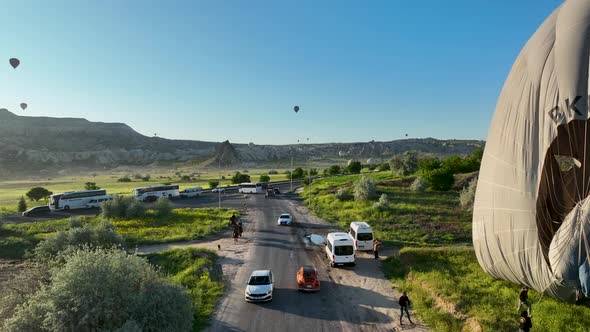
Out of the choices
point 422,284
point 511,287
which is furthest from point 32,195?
point 511,287

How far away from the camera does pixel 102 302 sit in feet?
42.5

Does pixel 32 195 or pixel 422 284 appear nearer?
pixel 422 284

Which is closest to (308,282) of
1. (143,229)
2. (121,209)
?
Result: (143,229)

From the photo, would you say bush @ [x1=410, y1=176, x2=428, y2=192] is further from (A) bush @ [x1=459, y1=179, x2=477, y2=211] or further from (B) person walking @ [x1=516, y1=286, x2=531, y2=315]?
(B) person walking @ [x1=516, y1=286, x2=531, y2=315]

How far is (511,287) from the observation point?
1792cm

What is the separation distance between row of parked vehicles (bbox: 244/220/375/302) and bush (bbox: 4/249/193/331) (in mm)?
5114

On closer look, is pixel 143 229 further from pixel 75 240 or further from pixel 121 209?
pixel 75 240

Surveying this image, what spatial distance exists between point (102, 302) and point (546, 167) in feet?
57.9

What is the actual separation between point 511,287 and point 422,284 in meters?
4.44

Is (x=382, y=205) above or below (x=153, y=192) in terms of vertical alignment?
above

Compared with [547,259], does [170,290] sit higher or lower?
lower

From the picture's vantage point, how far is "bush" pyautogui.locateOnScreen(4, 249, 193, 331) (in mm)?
12609

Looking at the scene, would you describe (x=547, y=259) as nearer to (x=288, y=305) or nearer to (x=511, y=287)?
(x=511, y=287)

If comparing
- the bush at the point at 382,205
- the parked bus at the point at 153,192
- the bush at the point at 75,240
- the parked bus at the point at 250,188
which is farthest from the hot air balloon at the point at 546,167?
the parked bus at the point at 250,188
